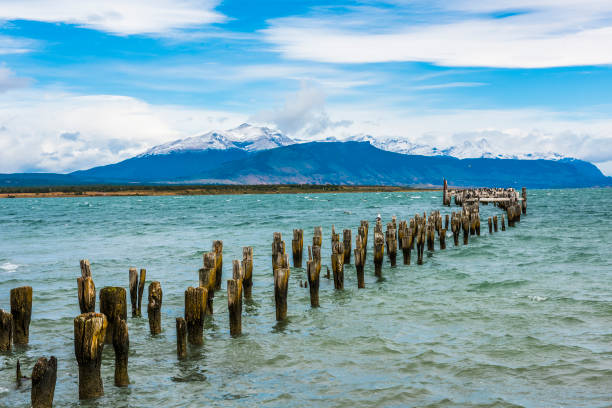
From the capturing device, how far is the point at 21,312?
12234 mm

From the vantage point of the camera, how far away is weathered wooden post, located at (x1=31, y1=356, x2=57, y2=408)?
8.25 m

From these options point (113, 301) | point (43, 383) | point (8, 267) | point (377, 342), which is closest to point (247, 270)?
point (377, 342)

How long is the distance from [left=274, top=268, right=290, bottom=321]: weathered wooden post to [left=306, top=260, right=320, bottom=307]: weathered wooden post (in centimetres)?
128

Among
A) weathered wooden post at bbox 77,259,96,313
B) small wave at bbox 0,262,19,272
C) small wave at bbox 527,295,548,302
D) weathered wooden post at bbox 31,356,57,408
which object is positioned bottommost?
small wave at bbox 527,295,548,302

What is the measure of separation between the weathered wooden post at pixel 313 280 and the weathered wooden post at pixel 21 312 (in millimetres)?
6732

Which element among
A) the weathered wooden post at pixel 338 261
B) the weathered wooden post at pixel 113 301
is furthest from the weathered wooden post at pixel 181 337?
the weathered wooden post at pixel 338 261

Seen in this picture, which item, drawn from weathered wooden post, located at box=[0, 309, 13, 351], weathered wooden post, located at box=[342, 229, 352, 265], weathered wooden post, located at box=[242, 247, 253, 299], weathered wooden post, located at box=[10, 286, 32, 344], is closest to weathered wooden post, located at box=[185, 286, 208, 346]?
weathered wooden post, located at box=[10, 286, 32, 344]

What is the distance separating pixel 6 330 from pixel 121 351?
3.47 metres

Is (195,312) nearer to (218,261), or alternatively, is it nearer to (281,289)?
(281,289)

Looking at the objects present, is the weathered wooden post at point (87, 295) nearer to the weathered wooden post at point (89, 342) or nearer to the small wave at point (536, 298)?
the weathered wooden post at point (89, 342)

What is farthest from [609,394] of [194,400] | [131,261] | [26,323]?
[131,261]

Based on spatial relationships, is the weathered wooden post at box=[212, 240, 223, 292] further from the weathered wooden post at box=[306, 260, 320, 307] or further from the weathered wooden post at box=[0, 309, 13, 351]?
the weathered wooden post at box=[0, 309, 13, 351]

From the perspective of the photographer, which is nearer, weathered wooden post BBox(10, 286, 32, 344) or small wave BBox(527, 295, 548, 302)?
weathered wooden post BBox(10, 286, 32, 344)

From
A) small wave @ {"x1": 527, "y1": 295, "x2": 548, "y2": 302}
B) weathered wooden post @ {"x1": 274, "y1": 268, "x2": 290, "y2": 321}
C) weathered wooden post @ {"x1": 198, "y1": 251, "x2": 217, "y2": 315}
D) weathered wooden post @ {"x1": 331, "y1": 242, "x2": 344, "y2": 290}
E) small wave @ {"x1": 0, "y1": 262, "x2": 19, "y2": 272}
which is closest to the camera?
weathered wooden post @ {"x1": 274, "y1": 268, "x2": 290, "y2": 321}
